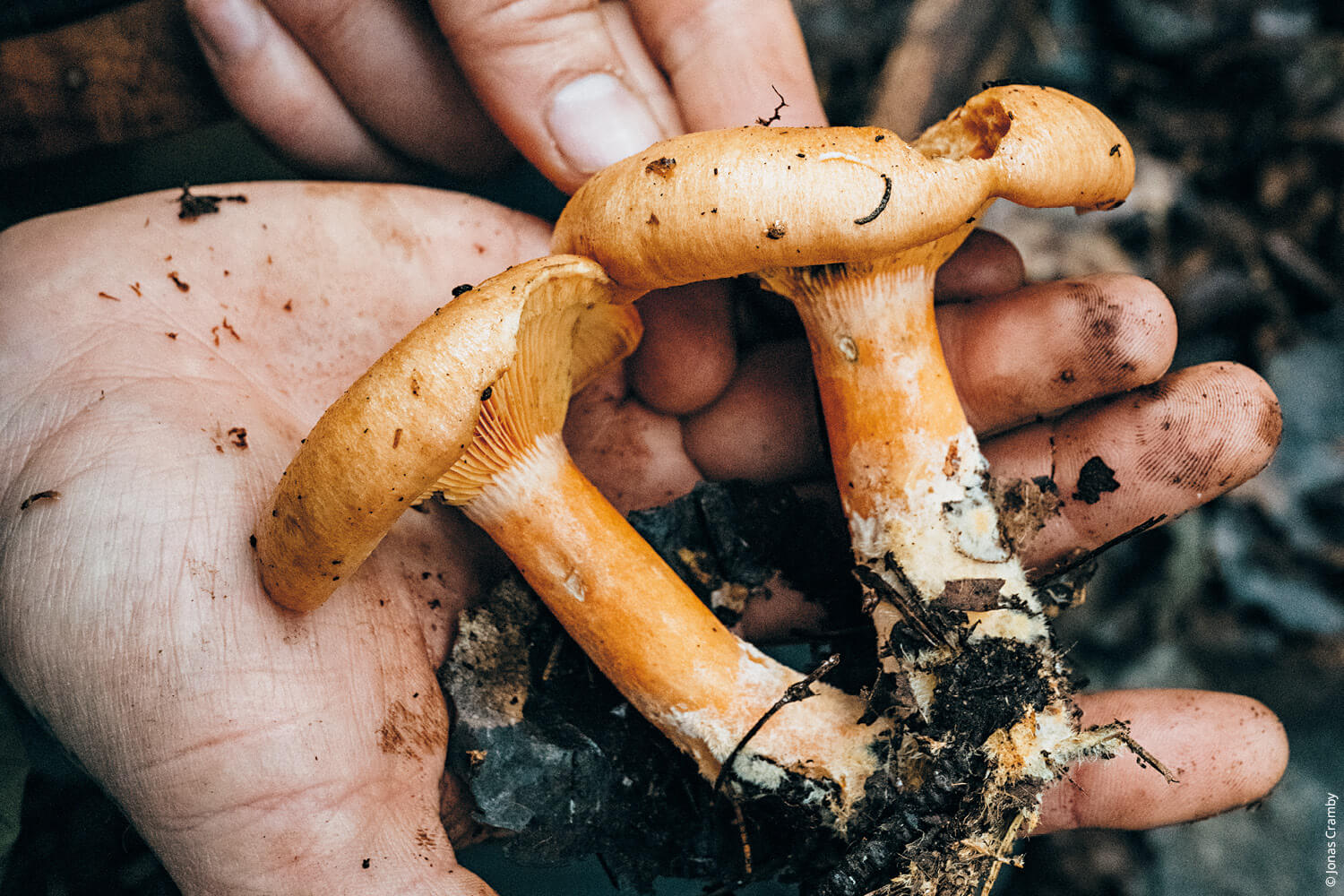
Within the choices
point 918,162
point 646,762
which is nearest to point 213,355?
point 646,762

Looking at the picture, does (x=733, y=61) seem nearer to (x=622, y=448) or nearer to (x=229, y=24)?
(x=622, y=448)

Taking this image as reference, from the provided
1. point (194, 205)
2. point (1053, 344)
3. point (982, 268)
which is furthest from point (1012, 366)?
point (194, 205)

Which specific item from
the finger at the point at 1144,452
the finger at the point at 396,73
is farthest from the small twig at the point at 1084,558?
the finger at the point at 396,73

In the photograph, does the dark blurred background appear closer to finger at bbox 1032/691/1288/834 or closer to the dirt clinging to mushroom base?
finger at bbox 1032/691/1288/834

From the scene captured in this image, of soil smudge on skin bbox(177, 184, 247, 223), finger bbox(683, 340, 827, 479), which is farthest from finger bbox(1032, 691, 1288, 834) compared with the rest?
soil smudge on skin bbox(177, 184, 247, 223)

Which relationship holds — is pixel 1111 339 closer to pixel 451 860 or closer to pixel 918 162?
pixel 918 162

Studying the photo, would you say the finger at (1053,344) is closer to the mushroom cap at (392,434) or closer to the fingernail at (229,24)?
the mushroom cap at (392,434)

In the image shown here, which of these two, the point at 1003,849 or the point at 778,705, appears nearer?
the point at 1003,849
